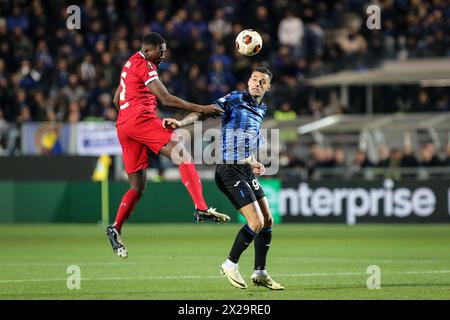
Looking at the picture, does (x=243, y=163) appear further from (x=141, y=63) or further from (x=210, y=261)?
(x=210, y=261)

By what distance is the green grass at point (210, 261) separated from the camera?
12078mm

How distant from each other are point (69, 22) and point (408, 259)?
618 inches

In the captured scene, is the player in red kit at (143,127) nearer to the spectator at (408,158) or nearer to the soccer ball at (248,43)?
the soccer ball at (248,43)

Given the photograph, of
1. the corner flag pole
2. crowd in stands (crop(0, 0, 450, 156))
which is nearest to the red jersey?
the corner flag pole

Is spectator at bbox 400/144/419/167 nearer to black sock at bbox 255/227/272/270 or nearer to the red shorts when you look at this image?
the red shorts

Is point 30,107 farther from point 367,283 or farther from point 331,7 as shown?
point 367,283

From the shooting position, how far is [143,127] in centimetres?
A: 1298

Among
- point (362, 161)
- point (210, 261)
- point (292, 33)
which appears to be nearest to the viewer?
point (210, 261)

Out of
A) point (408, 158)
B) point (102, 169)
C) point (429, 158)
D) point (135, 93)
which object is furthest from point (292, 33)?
point (135, 93)

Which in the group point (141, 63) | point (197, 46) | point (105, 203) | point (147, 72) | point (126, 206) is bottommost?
point (105, 203)

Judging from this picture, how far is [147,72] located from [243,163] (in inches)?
63.7

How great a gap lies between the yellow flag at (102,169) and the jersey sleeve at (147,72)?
1438 cm

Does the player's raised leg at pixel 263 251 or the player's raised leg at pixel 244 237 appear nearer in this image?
the player's raised leg at pixel 244 237

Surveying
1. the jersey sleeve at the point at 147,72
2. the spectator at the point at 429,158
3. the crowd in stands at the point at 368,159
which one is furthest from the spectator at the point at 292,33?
the jersey sleeve at the point at 147,72
